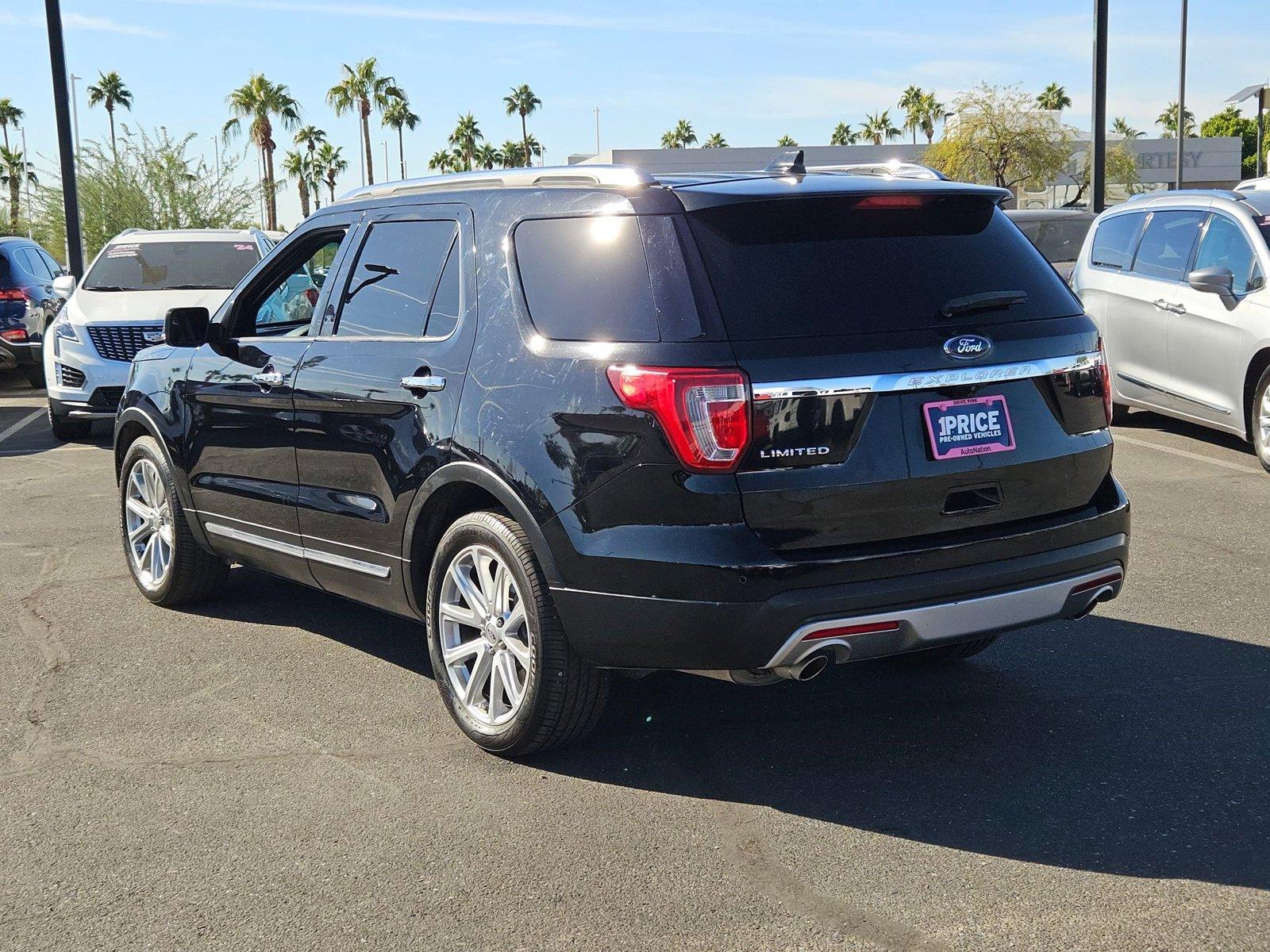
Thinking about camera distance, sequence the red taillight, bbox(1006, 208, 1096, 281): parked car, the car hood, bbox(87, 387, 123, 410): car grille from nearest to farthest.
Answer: the red taillight, bbox(87, 387, 123, 410): car grille, the car hood, bbox(1006, 208, 1096, 281): parked car

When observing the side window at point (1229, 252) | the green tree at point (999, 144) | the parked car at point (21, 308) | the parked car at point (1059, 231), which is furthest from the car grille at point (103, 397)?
the green tree at point (999, 144)

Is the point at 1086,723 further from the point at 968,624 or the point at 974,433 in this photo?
the point at 974,433

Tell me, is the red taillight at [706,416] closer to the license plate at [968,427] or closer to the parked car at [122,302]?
the license plate at [968,427]

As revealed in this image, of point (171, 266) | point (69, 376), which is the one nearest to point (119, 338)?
point (69, 376)

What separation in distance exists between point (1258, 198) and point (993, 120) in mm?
47679

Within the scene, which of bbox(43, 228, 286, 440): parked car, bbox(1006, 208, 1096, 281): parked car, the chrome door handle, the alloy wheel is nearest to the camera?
the alloy wheel

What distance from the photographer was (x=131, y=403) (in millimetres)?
6734

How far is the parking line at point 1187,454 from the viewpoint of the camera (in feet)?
32.1

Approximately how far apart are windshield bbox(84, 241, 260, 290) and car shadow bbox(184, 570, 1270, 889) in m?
8.90

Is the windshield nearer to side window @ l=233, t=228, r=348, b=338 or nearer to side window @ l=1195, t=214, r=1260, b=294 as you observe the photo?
side window @ l=233, t=228, r=348, b=338

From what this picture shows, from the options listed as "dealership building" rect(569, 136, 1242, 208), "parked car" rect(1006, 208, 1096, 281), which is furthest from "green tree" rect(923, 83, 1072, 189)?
"parked car" rect(1006, 208, 1096, 281)

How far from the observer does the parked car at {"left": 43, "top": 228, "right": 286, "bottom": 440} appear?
1255cm

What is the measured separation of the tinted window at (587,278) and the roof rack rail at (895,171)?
1079 mm

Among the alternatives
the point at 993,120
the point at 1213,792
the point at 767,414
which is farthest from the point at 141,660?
the point at 993,120
